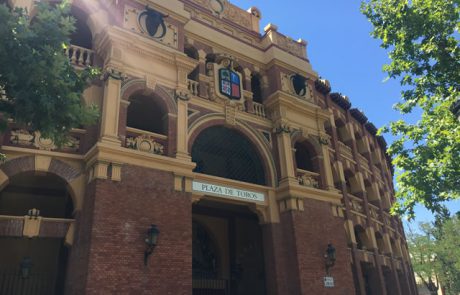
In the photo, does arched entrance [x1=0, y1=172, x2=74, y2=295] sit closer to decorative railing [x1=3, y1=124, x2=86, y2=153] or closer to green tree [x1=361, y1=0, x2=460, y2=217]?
decorative railing [x1=3, y1=124, x2=86, y2=153]

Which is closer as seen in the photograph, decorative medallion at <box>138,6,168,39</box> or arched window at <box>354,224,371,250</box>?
decorative medallion at <box>138,6,168,39</box>

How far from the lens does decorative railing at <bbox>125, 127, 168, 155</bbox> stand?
43.5 ft

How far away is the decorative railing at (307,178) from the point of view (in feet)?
57.6

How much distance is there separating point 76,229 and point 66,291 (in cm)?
180

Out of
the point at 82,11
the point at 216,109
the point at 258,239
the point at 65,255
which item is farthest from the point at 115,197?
the point at 258,239

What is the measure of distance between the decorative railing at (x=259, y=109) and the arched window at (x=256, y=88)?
961mm

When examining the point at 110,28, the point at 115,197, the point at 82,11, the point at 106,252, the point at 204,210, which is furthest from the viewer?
the point at 204,210

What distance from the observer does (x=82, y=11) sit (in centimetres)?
1499

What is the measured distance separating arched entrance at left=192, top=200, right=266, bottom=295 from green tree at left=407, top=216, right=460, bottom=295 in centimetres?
2495

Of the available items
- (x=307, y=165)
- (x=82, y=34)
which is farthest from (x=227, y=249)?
(x=82, y=34)

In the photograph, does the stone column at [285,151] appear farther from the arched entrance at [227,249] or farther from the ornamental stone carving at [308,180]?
the arched entrance at [227,249]

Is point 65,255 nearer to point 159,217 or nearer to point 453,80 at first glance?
point 159,217

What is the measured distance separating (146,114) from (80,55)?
381 centimetres

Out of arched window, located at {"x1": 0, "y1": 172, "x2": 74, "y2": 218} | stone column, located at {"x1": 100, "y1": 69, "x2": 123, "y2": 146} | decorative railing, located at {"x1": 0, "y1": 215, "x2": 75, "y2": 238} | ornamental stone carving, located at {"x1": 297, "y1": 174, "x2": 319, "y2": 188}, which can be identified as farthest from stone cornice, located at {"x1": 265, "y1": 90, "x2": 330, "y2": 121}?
decorative railing, located at {"x1": 0, "y1": 215, "x2": 75, "y2": 238}
